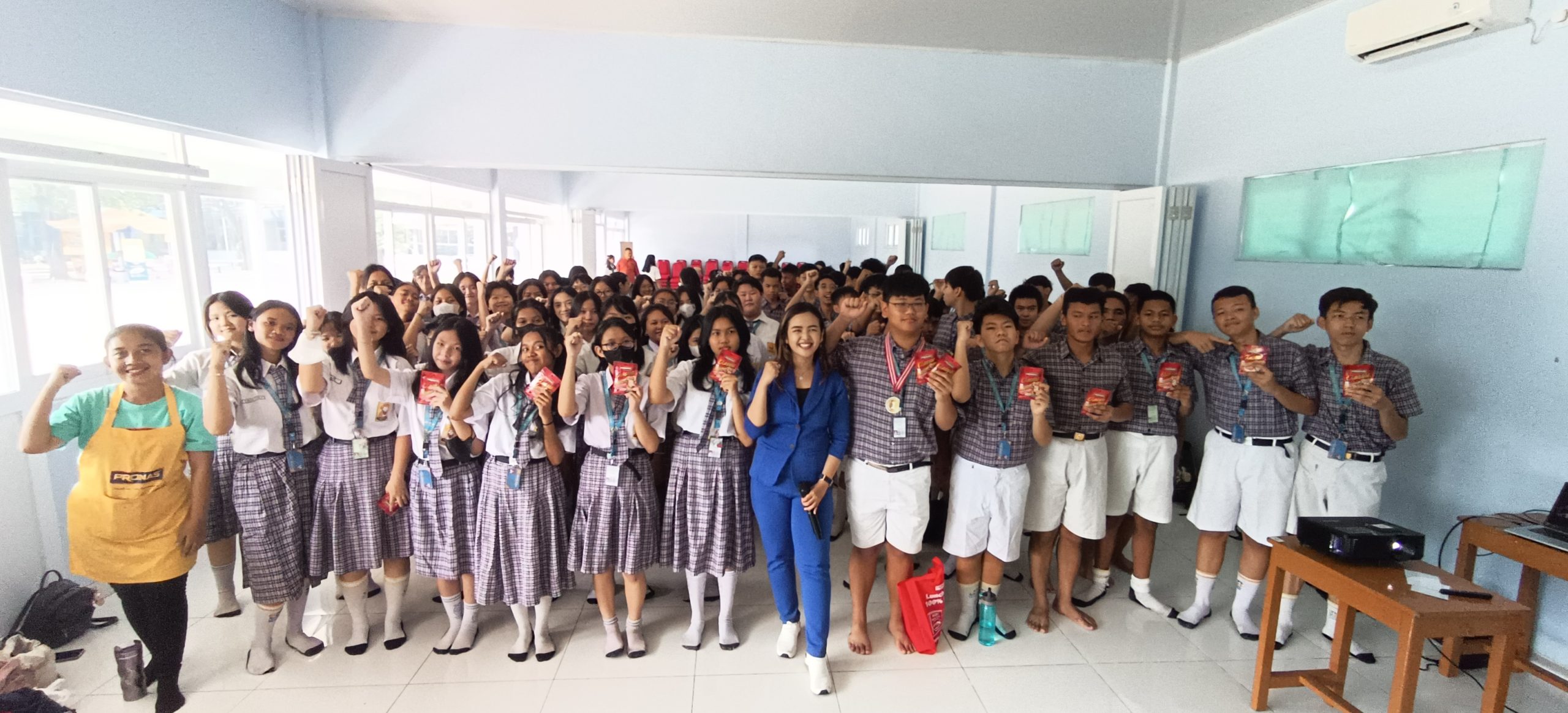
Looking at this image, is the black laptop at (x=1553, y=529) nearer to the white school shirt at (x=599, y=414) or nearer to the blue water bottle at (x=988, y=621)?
the blue water bottle at (x=988, y=621)

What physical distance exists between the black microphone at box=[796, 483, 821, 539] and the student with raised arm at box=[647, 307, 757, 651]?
0.95 ft

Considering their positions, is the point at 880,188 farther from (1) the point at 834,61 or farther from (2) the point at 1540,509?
(2) the point at 1540,509

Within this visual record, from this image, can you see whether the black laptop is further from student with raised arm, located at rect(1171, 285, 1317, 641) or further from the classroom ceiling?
the classroom ceiling

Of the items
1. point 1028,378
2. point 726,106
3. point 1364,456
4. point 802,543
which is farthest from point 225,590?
point 1364,456

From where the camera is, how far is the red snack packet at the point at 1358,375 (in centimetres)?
270

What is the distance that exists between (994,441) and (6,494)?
4.28 m

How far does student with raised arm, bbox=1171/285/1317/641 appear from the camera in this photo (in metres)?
3.11

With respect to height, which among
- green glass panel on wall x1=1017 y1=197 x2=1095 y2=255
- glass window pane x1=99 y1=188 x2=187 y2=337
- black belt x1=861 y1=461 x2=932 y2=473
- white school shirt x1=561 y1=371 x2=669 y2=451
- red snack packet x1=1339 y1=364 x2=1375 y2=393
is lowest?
black belt x1=861 y1=461 x2=932 y2=473

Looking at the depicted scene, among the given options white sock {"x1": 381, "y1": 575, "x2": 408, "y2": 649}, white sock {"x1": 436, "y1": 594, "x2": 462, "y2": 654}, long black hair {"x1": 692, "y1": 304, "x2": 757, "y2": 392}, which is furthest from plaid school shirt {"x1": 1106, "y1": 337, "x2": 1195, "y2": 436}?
white sock {"x1": 381, "y1": 575, "x2": 408, "y2": 649}

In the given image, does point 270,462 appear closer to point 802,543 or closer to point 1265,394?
point 802,543

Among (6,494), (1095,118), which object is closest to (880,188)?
(1095,118)

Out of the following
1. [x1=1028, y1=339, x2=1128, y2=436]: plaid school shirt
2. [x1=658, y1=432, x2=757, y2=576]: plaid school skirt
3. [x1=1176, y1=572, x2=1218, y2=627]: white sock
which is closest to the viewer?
[x1=658, y1=432, x2=757, y2=576]: plaid school skirt

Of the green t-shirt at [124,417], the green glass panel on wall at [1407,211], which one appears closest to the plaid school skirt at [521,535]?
the green t-shirt at [124,417]

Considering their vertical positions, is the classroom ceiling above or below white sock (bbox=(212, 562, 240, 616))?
above
